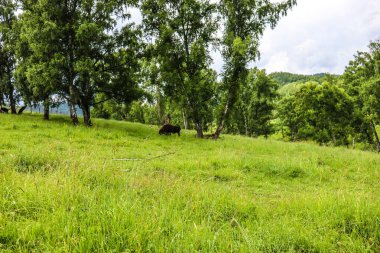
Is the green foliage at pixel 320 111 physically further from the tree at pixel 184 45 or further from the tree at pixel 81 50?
the tree at pixel 81 50

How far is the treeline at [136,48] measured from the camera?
75.0 ft

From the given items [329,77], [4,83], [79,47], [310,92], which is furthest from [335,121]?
[4,83]

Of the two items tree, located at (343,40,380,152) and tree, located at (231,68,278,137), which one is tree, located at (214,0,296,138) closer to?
tree, located at (343,40,380,152)

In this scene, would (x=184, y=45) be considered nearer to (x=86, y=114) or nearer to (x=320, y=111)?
(x=86, y=114)

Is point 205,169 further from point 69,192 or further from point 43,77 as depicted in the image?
point 43,77

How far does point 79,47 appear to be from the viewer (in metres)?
24.6

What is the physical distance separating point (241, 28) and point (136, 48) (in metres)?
9.75

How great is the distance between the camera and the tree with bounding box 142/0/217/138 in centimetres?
2341

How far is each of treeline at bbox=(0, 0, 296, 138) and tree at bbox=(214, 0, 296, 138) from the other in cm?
8

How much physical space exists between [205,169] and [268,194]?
130 inches

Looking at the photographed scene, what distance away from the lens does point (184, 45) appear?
2427 cm

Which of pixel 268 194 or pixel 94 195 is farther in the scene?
pixel 268 194

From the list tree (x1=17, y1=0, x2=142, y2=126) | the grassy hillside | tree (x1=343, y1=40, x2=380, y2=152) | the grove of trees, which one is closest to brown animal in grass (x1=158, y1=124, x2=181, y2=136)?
the grove of trees

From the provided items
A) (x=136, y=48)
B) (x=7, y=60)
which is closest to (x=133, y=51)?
(x=136, y=48)
